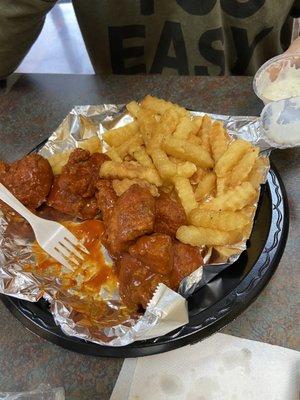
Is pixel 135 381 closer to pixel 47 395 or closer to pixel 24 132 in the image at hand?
pixel 47 395

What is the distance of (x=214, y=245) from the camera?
1.25 metres

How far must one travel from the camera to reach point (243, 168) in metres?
1.34

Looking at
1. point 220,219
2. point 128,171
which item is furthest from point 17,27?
point 220,219

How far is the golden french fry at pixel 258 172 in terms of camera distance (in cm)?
136

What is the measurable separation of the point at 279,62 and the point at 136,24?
642mm

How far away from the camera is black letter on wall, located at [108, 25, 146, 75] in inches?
76.7

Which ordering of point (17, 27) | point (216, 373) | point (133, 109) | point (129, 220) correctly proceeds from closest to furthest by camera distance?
1. point (216, 373)
2. point (129, 220)
3. point (133, 109)
4. point (17, 27)

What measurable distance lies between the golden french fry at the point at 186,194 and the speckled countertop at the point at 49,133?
1.00ft

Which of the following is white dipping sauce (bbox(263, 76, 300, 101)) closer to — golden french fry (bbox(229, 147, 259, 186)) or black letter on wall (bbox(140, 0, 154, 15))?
golden french fry (bbox(229, 147, 259, 186))

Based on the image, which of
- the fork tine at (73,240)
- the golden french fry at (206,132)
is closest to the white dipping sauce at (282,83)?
the golden french fry at (206,132)

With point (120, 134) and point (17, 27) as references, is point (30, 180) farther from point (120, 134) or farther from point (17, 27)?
point (17, 27)

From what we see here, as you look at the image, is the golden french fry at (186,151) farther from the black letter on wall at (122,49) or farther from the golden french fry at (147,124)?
the black letter on wall at (122,49)

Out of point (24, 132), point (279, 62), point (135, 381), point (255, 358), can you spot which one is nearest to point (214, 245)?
point (255, 358)

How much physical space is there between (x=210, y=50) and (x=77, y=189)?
896 mm
